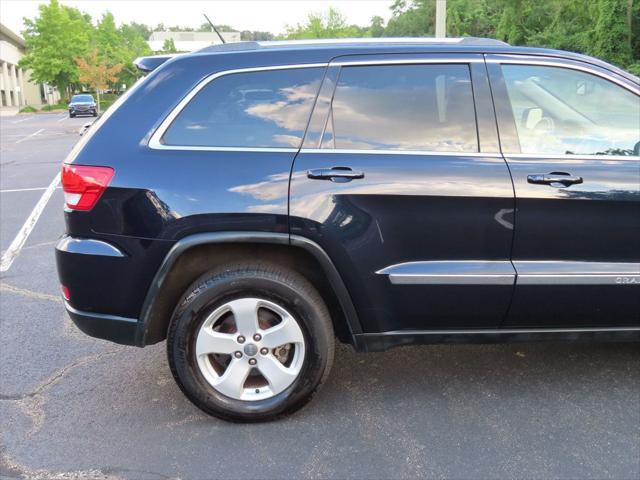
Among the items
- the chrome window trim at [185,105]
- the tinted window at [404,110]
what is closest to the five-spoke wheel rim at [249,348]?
the chrome window trim at [185,105]

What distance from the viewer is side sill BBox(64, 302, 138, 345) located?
2.96 m

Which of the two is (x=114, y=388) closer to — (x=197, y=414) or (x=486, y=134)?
(x=197, y=414)

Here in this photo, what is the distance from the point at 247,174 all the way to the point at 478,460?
5.62ft

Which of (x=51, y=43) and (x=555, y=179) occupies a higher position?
(x=51, y=43)

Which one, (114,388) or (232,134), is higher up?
(232,134)

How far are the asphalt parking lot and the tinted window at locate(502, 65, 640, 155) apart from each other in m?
1.34

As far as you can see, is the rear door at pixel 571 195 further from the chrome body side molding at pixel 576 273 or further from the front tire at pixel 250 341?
the front tire at pixel 250 341

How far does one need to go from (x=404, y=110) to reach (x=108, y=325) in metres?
1.85

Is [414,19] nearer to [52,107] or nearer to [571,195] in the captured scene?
[52,107]

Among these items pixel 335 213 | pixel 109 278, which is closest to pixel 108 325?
pixel 109 278

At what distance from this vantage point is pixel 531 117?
10.2ft

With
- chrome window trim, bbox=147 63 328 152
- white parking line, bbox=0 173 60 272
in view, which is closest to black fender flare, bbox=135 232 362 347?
chrome window trim, bbox=147 63 328 152

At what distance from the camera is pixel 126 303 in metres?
2.94

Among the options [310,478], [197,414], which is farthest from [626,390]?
[197,414]
